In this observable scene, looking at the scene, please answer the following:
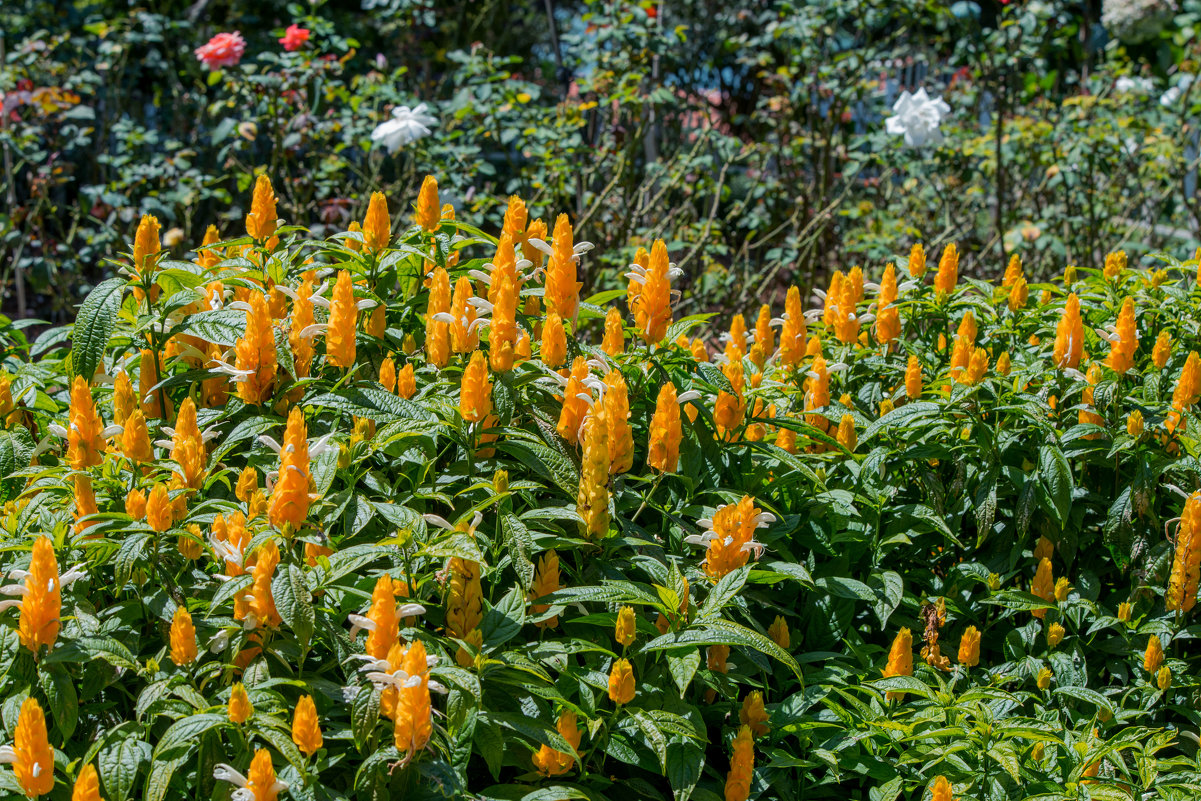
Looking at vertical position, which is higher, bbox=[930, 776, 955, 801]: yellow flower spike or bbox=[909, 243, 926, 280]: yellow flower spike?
bbox=[909, 243, 926, 280]: yellow flower spike

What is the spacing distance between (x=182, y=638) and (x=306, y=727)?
0.23m

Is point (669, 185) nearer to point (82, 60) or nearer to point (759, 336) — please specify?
point (759, 336)

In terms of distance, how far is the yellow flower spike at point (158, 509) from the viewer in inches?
65.7

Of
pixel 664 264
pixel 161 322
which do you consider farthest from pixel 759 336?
pixel 161 322

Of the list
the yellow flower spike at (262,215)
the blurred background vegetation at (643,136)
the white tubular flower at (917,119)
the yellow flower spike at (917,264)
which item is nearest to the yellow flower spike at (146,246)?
the yellow flower spike at (262,215)

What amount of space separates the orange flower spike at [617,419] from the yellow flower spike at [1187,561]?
1156 millimetres

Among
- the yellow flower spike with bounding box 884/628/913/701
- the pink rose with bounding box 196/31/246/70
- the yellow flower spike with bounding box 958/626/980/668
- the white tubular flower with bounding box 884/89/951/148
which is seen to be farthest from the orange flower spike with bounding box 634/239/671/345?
the pink rose with bounding box 196/31/246/70

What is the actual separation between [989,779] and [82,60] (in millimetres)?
7308

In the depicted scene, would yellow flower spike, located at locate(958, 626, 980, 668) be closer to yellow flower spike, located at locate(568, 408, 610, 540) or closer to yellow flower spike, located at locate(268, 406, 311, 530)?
yellow flower spike, located at locate(568, 408, 610, 540)

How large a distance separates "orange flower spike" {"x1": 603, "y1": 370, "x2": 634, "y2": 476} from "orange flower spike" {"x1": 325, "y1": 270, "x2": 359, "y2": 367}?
1.58ft

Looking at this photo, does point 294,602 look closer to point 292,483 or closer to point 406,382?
point 292,483

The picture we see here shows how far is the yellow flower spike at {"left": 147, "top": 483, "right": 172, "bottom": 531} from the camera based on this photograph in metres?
1.67

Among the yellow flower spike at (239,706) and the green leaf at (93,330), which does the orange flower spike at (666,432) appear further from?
the green leaf at (93,330)

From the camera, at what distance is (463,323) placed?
2.01 meters
